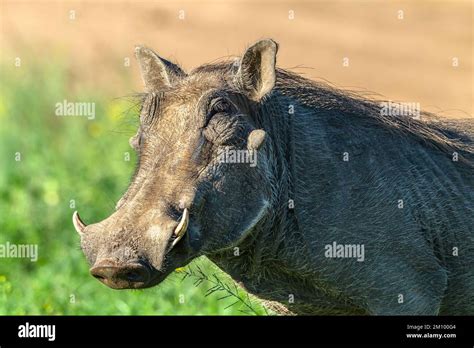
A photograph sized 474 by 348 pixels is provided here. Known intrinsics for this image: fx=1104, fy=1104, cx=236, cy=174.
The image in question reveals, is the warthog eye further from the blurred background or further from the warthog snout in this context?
the warthog snout

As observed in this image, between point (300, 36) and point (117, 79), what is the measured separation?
5.63 meters

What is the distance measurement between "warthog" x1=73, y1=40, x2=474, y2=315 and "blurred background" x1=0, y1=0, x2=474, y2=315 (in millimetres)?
418

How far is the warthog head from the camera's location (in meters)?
4.47

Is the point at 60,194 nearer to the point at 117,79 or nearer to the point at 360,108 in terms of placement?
the point at 117,79

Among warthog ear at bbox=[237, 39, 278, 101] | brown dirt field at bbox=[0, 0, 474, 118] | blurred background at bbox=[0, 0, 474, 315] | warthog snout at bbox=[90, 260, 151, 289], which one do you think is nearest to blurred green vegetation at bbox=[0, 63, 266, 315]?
blurred background at bbox=[0, 0, 474, 315]

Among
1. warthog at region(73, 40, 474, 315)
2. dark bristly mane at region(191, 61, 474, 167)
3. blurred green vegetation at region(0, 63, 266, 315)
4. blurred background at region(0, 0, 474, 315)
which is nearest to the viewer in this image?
warthog at region(73, 40, 474, 315)

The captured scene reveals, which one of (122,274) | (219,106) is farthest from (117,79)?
(122,274)

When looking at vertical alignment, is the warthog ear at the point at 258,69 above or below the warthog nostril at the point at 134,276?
above

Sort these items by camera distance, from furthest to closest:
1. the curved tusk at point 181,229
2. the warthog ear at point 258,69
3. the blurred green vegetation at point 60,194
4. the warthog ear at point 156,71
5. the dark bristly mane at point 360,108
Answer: the blurred green vegetation at point 60,194
the dark bristly mane at point 360,108
the warthog ear at point 156,71
the warthog ear at point 258,69
the curved tusk at point 181,229

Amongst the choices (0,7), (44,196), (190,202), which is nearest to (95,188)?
(44,196)

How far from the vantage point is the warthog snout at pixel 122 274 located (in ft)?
14.4

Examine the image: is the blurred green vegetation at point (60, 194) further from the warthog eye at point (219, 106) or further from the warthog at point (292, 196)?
the warthog eye at point (219, 106)

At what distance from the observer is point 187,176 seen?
4750 millimetres

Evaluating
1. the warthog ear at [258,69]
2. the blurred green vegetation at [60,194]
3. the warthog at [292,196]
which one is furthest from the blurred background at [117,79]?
the warthog ear at [258,69]
